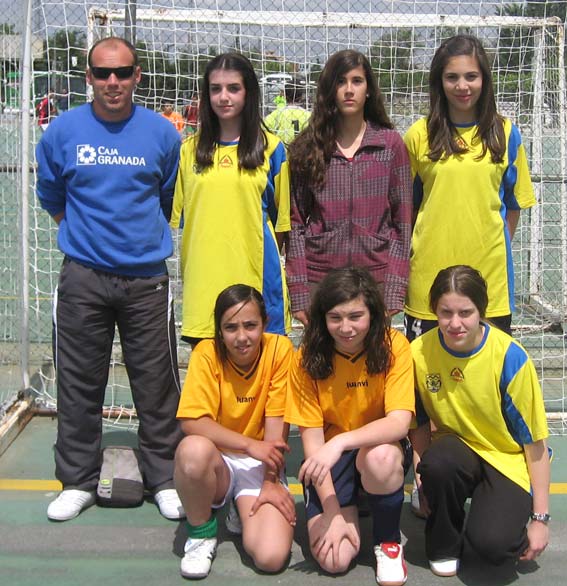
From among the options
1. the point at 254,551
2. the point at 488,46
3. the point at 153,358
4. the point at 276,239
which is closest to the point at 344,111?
the point at 276,239

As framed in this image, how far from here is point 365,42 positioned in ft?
16.8

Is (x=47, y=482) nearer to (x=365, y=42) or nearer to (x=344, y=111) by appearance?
(x=344, y=111)

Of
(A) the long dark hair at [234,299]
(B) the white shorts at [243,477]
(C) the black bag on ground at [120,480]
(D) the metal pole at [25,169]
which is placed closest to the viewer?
(A) the long dark hair at [234,299]

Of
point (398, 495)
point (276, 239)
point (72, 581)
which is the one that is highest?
point (276, 239)

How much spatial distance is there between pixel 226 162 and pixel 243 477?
126cm

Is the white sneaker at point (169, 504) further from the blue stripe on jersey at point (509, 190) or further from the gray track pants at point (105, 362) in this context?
the blue stripe on jersey at point (509, 190)

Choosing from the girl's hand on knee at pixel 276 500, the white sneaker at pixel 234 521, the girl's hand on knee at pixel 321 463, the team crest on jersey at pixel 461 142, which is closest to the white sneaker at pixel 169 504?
the white sneaker at pixel 234 521

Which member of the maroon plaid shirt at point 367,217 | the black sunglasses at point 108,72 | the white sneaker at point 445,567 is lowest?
the white sneaker at point 445,567

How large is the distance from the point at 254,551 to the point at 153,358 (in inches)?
37.8

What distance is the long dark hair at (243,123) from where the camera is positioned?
125 inches

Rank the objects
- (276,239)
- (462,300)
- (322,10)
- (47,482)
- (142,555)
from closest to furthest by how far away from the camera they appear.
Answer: (462,300) < (142,555) < (276,239) < (47,482) < (322,10)

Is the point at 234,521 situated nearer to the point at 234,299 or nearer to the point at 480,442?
the point at 234,299

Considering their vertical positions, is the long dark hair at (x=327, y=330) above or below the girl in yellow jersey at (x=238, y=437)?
above

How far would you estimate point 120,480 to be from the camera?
351 cm
